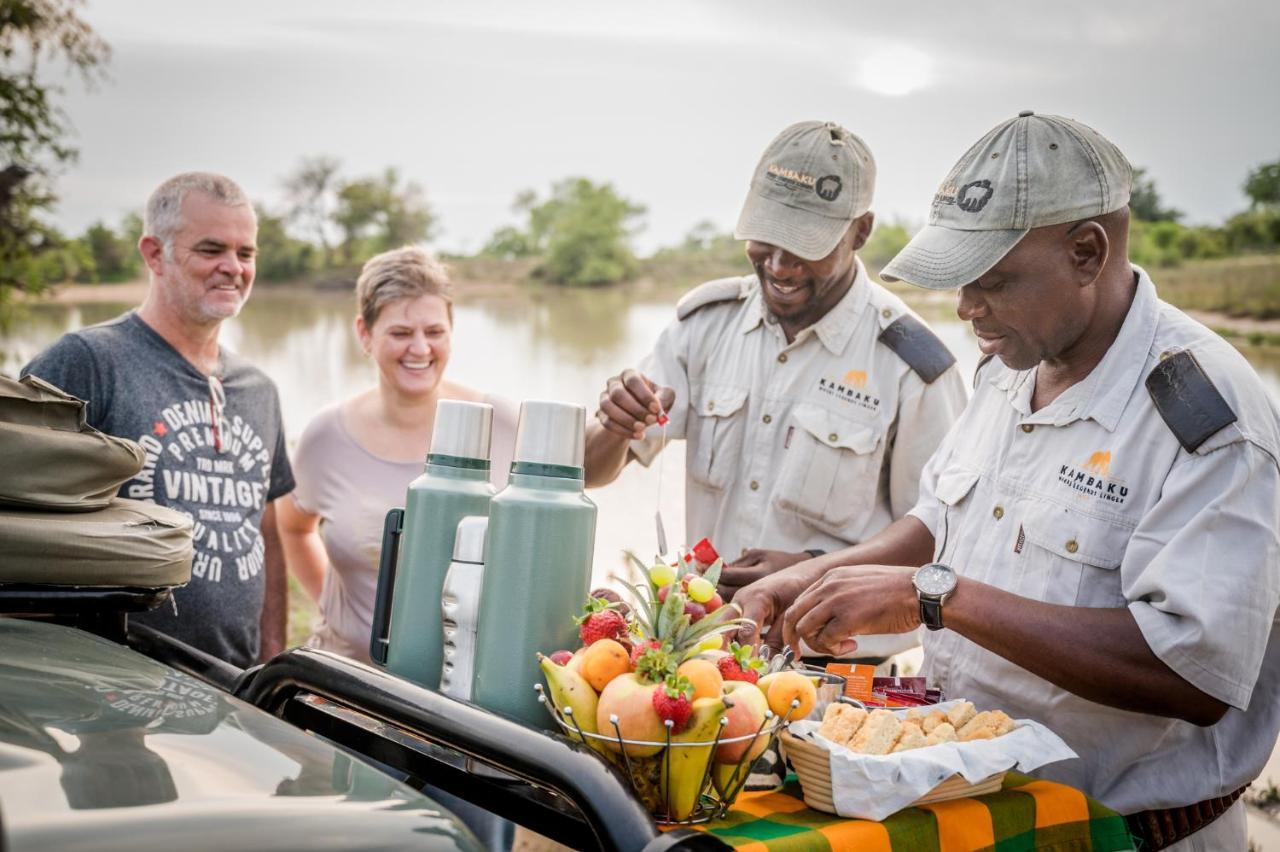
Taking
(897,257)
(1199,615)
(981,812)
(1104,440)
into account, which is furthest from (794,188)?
(981,812)

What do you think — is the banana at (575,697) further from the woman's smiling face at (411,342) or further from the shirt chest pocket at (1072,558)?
the woman's smiling face at (411,342)

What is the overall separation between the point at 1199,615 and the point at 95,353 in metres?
2.80

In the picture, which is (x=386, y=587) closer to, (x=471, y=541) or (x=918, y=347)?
(x=471, y=541)

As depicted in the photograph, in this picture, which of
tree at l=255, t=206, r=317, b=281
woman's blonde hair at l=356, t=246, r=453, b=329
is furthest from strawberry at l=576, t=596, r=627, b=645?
tree at l=255, t=206, r=317, b=281

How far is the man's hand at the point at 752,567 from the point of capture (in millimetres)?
2717

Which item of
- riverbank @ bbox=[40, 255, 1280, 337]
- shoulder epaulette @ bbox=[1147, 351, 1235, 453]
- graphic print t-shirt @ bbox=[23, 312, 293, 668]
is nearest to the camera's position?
shoulder epaulette @ bbox=[1147, 351, 1235, 453]

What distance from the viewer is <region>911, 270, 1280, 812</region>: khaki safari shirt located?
1902 millimetres

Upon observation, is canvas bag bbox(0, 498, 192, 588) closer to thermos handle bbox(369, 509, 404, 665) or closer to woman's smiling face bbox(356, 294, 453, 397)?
thermos handle bbox(369, 509, 404, 665)

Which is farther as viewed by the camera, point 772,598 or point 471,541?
point 772,598

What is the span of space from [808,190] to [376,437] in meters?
1.60

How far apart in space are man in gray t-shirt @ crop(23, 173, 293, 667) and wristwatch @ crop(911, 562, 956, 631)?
213cm

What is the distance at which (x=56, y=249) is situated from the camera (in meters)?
7.07

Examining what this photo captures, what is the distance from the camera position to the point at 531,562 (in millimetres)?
1694

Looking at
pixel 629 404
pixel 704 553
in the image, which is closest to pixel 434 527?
pixel 704 553
